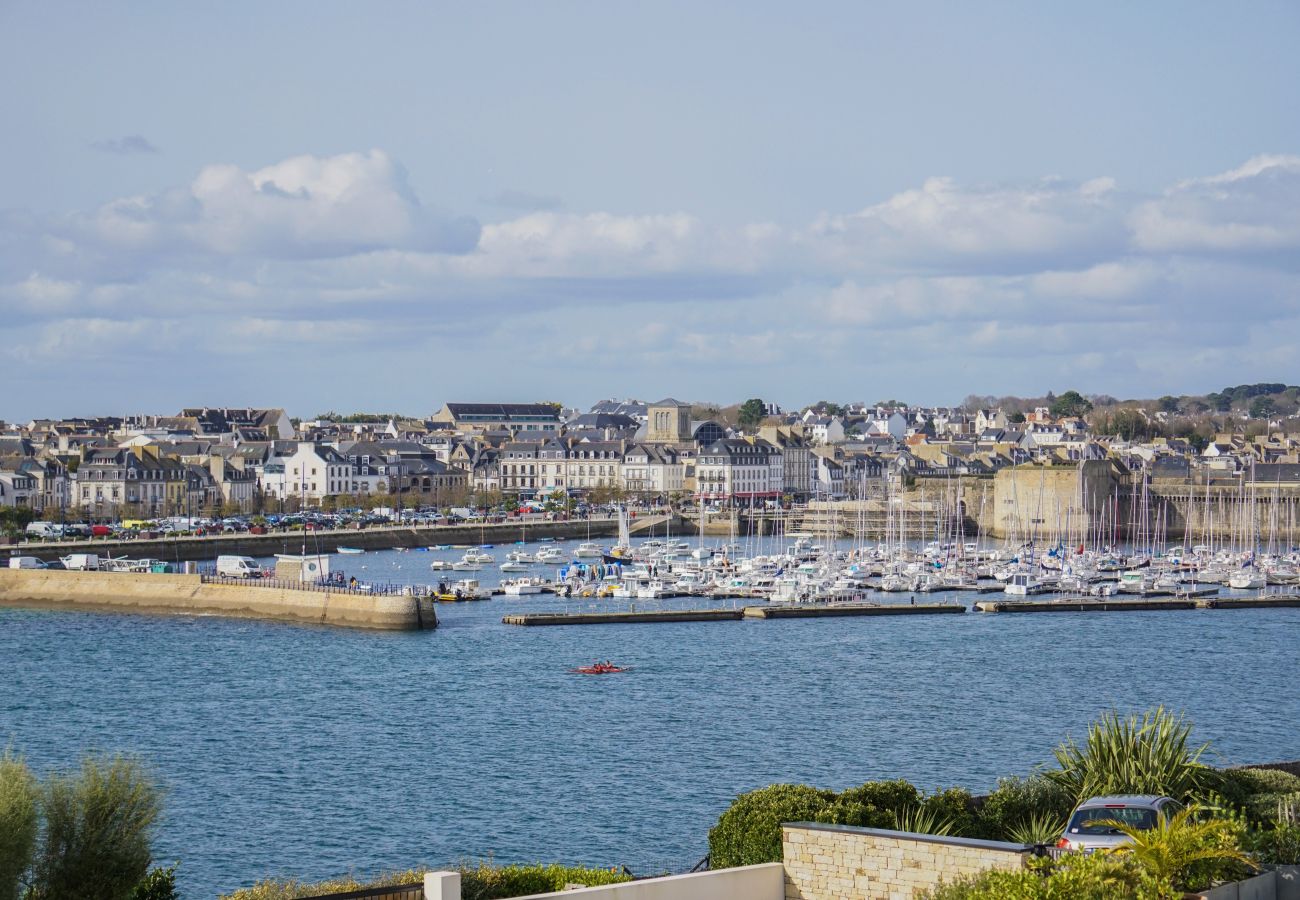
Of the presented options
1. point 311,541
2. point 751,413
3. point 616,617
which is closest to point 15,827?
point 616,617

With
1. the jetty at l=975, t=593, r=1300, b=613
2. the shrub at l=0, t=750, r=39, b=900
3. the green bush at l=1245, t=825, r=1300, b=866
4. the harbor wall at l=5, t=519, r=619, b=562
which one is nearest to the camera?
the green bush at l=1245, t=825, r=1300, b=866

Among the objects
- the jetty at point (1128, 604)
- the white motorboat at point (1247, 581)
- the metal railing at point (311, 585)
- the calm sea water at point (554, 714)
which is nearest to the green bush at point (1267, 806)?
the calm sea water at point (554, 714)

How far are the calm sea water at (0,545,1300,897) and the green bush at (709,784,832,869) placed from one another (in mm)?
5767

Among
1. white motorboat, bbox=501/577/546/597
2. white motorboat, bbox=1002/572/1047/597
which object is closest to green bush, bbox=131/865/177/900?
white motorboat, bbox=501/577/546/597

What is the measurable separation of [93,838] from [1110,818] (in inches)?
267

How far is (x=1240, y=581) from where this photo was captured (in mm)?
58938

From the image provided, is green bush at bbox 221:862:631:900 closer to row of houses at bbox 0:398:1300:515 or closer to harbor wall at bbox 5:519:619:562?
harbor wall at bbox 5:519:619:562

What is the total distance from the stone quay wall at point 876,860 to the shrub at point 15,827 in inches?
191

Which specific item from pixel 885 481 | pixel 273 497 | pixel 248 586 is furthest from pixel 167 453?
pixel 248 586

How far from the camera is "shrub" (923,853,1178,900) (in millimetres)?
8742

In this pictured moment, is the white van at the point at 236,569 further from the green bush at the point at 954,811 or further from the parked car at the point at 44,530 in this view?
the green bush at the point at 954,811

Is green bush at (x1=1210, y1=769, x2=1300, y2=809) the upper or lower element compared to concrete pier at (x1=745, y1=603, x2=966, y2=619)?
upper

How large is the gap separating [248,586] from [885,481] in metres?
60.3

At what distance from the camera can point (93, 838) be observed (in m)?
11.9
